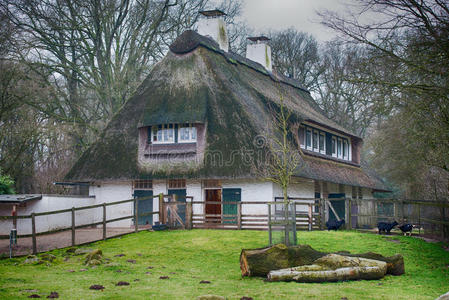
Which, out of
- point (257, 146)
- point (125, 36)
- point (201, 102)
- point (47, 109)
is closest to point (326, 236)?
point (257, 146)

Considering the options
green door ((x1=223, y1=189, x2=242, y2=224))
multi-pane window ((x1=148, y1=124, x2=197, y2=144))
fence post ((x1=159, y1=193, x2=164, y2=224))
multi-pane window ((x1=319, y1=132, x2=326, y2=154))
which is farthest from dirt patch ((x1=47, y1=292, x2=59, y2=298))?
multi-pane window ((x1=319, y1=132, x2=326, y2=154))

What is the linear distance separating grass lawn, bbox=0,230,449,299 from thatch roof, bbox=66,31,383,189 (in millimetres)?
5226

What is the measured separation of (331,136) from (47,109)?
1835cm

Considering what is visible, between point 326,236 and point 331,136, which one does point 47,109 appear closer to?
point 331,136

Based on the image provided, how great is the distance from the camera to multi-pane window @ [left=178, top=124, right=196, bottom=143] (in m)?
28.7

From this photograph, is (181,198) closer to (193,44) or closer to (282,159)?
(282,159)

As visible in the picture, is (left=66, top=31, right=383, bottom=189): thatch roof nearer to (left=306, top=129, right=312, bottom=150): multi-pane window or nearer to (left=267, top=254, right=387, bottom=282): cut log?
(left=306, top=129, right=312, bottom=150): multi-pane window

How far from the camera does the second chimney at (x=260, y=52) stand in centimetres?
4091

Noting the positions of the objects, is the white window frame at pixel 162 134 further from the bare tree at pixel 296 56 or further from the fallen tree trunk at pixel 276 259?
the bare tree at pixel 296 56

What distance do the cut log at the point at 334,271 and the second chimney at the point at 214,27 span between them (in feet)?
76.9

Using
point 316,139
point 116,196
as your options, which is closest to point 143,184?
point 116,196

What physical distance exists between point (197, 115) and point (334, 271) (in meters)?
15.7

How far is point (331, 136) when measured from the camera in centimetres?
3619

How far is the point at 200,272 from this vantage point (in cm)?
1542
